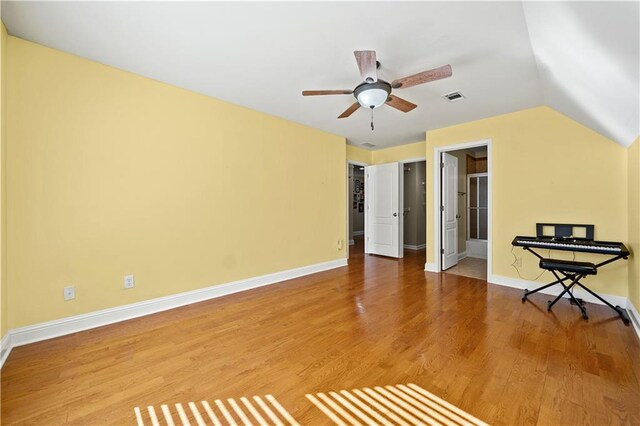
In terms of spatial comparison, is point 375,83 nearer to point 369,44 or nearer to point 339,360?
point 369,44

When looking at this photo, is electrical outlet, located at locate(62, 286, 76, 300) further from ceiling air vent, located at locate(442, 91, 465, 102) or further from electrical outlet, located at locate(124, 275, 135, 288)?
ceiling air vent, located at locate(442, 91, 465, 102)

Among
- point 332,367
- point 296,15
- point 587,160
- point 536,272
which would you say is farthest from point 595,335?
point 296,15

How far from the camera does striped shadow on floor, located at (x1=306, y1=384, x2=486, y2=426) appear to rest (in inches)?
57.0

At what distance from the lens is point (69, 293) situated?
2420 mm

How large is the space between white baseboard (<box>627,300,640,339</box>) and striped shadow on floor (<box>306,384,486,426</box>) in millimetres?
2247

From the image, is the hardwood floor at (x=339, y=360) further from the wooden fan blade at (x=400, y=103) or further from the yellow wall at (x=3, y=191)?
the wooden fan blade at (x=400, y=103)

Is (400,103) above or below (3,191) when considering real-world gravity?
above

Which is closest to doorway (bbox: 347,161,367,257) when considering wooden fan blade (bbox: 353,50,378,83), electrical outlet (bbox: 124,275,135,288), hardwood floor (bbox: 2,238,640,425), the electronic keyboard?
the electronic keyboard

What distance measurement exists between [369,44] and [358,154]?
12.6ft

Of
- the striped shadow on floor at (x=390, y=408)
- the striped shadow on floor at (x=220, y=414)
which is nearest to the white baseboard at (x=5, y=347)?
the striped shadow on floor at (x=220, y=414)

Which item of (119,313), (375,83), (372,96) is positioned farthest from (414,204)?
(119,313)

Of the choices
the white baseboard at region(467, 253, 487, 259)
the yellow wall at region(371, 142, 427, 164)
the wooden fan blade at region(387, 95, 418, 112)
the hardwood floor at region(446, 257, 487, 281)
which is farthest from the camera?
the white baseboard at region(467, 253, 487, 259)

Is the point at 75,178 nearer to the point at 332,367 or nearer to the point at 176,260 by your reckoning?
the point at 176,260

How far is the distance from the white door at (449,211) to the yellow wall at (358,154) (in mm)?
1915
